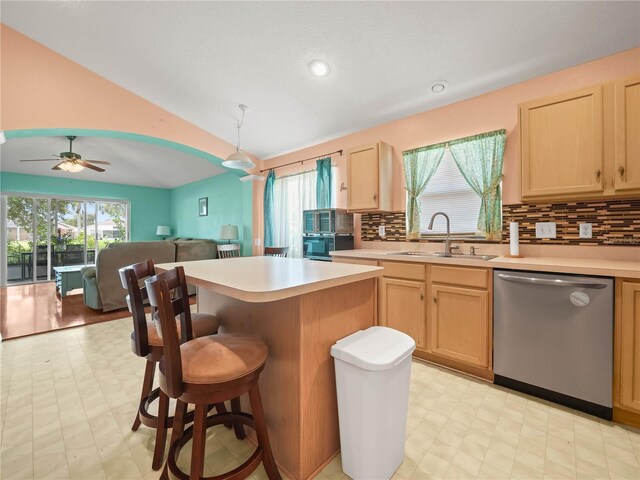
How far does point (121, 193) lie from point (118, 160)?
1385 millimetres

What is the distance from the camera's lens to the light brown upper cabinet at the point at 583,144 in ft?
6.04

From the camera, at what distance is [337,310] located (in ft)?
4.69

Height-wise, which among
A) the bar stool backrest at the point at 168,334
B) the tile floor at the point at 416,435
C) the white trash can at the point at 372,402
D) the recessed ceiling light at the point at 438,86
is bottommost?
the tile floor at the point at 416,435

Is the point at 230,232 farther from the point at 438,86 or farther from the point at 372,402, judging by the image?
the point at 372,402

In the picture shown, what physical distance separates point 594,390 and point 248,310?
217cm

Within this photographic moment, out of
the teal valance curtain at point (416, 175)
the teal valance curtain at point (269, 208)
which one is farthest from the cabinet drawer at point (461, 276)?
the teal valance curtain at point (269, 208)

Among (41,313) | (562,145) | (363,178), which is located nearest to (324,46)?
(363,178)

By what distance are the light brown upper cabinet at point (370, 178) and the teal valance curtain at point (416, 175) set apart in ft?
0.72

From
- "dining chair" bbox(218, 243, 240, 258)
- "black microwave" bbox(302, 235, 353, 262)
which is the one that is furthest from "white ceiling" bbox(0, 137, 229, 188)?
"black microwave" bbox(302, 235, 353, 262)

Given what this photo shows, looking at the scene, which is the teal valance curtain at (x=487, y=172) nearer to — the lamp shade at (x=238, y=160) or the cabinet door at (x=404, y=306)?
the cabinet door at (x=404, y=306)

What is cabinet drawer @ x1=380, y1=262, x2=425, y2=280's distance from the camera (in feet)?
8.05

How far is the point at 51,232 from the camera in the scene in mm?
6719

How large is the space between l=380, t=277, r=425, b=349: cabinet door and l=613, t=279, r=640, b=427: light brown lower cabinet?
1175 mm

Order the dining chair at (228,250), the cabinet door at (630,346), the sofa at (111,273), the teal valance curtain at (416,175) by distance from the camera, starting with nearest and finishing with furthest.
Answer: the cabinet door at (630,346)
the teal valance curtain at (416,175)
the sofa at (111,273)
the dining chair at (228,250)
